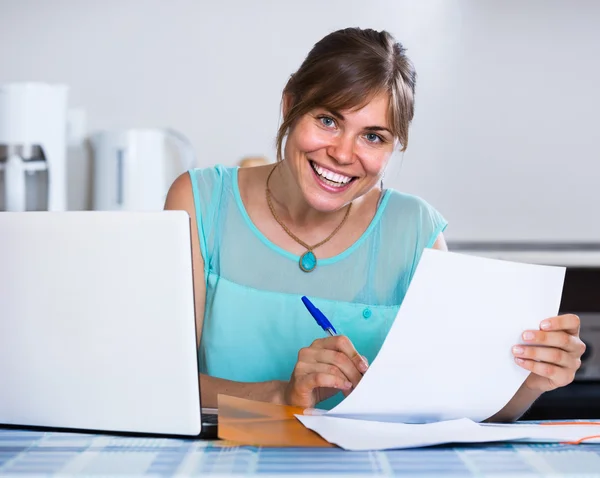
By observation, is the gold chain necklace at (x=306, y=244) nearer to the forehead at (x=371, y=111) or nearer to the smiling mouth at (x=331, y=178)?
the smiling mouth at (x=331, y=178)

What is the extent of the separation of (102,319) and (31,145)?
1.48 metres

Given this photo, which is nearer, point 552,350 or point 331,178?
point 552,350

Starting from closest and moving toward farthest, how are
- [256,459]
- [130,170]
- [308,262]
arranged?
[256,459] → [308,262] → [130,170]

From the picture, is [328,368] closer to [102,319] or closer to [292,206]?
[102,319]

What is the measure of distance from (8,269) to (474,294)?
496 mm

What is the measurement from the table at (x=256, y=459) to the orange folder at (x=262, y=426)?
25mm

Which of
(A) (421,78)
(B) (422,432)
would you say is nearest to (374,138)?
(B) (422,432)

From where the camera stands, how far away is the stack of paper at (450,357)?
0.93 m

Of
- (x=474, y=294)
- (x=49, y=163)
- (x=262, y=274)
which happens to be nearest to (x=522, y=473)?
(x=474, y=294)

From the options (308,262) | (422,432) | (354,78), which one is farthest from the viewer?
(308,262)

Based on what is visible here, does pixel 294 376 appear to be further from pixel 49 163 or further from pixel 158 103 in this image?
pixel 158 103

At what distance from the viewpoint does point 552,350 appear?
1040 mm

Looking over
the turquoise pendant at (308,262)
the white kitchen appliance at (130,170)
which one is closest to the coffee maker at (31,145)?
the white kitchen appliance at (130,170)

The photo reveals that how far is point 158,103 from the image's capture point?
2592mm
